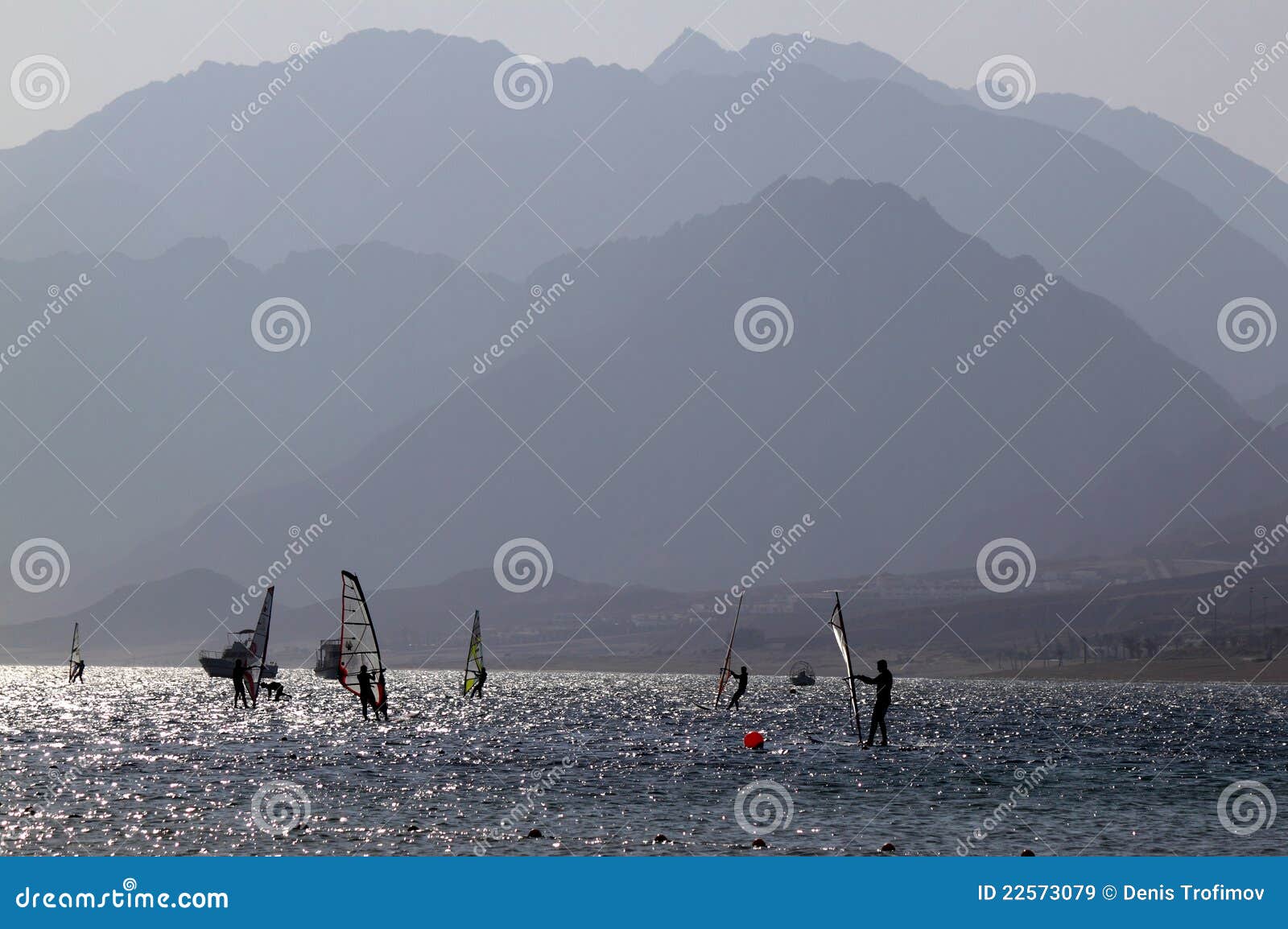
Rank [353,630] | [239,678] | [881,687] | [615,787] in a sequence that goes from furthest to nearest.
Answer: [239,678], [353,630], [881,687], [615,787]

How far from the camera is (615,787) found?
45.4 meters

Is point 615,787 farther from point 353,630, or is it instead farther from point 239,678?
point 239,678

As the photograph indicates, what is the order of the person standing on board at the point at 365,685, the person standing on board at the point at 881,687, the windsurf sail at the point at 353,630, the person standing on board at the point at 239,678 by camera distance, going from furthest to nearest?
1. the person standing on board at the point at 239,678
2. the person standing on board at the point at 365,685
3. the windsurf sail at the point at 353,630
4. the person standing on board at the point at 881,687

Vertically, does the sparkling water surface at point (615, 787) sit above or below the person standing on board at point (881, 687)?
below

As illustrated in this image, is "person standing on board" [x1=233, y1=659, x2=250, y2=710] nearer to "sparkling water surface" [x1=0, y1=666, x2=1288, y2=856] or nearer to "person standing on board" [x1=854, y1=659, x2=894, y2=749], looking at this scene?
"sparkling water surface" [x1=0, y1=666, x2=1288, y2=856]


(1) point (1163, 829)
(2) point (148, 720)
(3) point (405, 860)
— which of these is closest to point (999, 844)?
(1) point (1163, 829)

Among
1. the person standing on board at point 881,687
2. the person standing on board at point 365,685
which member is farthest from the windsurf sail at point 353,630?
the person standing on board at point 881,687

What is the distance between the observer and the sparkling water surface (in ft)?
106

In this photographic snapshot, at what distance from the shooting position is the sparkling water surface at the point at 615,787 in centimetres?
3231

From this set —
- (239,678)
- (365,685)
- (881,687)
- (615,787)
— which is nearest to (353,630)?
(365,685)

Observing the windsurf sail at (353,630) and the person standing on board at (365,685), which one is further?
the person standing on board at (365,685)

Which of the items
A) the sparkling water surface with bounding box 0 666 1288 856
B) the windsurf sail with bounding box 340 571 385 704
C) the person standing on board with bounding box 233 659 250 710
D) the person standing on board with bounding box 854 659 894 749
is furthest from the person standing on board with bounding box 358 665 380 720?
the person standing on board with bounding box 854 659 894 749

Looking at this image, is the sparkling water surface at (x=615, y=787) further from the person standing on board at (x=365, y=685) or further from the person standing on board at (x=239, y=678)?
the person standing on board at (x=239, y=678)

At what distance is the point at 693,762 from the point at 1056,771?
46.7ft
